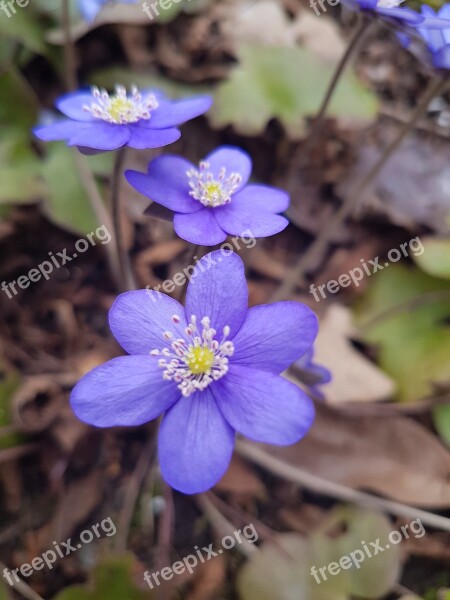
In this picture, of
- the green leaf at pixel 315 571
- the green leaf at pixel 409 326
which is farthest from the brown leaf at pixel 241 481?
the green leaf at pixel 409 326

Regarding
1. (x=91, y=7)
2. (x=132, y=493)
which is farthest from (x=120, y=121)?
(x=132, y=493)

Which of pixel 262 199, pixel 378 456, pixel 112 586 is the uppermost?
pixel 262 199

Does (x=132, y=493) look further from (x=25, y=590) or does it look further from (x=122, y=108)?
(x=122, y=108)

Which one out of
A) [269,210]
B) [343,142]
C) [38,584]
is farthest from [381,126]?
[38,584]

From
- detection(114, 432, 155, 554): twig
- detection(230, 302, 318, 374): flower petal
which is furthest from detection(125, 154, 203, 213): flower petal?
detection(114, 432, 155, 554): twig

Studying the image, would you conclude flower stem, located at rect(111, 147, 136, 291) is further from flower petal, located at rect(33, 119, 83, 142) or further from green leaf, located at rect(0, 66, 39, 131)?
green leaf, located at rect(0, 66, 39, 131)

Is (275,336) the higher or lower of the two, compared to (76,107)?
lower

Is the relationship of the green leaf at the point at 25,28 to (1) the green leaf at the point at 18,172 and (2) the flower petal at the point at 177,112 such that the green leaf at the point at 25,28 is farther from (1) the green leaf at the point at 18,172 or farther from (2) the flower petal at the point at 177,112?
(2) the flower petal at the point at 177,112
